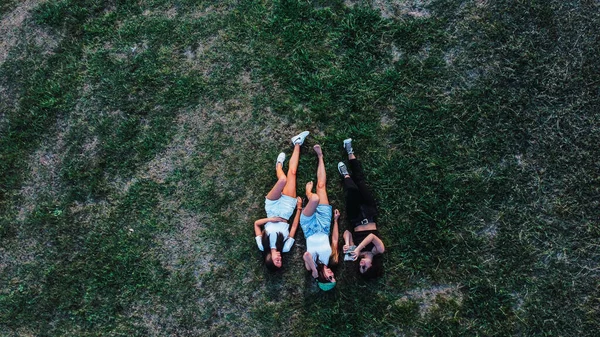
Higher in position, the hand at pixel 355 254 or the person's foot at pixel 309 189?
the person's foot at pixel 309 189

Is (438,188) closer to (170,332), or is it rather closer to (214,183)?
(214,183)

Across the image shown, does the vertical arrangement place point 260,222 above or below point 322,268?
above

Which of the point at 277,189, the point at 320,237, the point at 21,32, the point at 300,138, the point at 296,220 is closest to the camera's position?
the point at 320,237

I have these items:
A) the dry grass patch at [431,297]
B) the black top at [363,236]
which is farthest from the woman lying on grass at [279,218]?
the dry grass patch at [431,297]

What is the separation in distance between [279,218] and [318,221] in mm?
643

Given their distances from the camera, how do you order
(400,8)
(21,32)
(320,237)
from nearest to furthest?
(320,237), (400,8), (21,32)

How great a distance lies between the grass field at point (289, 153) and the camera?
6875mm

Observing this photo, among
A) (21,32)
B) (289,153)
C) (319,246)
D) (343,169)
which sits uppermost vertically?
(21,32)

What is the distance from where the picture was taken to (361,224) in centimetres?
703

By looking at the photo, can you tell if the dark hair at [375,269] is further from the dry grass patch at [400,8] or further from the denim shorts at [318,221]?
the dry grass patch at [400,8]

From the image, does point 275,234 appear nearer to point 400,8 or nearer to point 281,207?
point 281,207

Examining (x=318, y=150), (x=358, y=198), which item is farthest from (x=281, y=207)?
(x=358, y=198)

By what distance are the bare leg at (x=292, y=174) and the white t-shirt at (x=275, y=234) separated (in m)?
0.53

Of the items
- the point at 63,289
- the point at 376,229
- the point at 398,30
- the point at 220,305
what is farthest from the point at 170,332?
the point at 398,30
